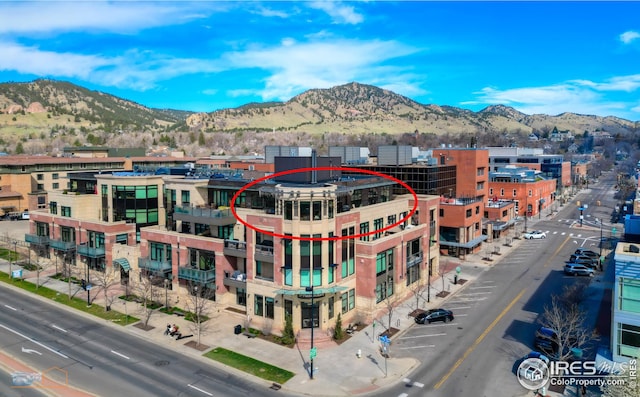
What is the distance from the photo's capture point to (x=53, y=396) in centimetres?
3180

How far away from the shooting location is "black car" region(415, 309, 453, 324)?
46000 mm

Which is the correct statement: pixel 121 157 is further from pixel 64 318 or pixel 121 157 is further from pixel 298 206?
pixel 298 206

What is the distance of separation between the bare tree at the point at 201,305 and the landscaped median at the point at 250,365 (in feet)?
15.8

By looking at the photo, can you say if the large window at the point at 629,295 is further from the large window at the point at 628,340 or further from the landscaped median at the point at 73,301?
the landscaped median at the point at 73,301

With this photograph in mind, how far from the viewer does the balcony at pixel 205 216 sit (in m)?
50.7

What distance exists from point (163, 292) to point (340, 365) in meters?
25.3

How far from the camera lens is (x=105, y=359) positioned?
123ft

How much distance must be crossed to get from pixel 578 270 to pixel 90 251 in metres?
66.6

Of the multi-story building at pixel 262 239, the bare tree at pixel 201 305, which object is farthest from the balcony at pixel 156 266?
the bare tree at pixel 201 305

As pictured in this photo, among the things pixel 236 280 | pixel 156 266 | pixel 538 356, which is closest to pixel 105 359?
pixel 236 280

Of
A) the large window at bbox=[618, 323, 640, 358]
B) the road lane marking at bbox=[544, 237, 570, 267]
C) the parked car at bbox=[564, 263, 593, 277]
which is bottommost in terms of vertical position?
the road lane marking at bbox=[544, 237, 570, 267]

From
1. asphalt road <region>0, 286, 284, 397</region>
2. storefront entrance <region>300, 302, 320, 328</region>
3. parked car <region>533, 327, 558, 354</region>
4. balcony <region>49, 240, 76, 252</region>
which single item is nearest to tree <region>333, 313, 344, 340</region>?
storefront entrance <region>300, 302, 320, 328</region>

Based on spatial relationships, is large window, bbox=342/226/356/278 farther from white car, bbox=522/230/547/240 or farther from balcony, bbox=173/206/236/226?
white car, bbox=522/230/547/240

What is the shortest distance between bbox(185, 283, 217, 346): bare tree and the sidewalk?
544 mm
